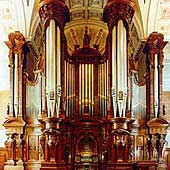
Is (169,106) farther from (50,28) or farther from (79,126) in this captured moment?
(50,28)

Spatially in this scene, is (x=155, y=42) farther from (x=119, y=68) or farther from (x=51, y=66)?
(x=51, y=66)

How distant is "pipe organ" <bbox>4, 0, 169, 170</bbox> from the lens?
13.5 m

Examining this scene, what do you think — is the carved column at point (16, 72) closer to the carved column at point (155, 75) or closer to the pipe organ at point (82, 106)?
the pipe organ at point (82, 106)

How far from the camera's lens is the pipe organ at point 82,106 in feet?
44.3

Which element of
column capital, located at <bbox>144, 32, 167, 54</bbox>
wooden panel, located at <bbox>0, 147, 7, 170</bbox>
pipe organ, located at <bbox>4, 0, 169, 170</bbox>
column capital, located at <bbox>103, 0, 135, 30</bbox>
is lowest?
wooden panel, located at <bbox>0, 147, 7, 170</bbox>

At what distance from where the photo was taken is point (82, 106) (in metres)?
14.4

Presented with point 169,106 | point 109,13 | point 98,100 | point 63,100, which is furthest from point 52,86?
point 169,106

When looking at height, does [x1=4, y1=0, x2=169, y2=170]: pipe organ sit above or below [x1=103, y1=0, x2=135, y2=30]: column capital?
below

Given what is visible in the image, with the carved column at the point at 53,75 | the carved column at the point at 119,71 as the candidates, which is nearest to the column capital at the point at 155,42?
the carved column at the point at 119,71

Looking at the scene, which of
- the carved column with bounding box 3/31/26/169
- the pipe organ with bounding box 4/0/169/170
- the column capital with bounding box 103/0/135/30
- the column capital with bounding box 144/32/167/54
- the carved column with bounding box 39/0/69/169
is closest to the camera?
the carved column with bounding box 39/0/69/169

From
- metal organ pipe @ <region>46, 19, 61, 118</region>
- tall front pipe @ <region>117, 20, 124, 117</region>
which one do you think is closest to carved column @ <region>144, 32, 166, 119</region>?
tall front pipe @ <region>117, 20, 124, 117</region>

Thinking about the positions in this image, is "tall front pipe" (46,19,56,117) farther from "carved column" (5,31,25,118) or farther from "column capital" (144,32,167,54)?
"column capital" (144,32,167,54)

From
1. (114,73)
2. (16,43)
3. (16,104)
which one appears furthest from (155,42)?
(16,104)

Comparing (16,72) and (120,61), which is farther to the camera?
(16,72)
